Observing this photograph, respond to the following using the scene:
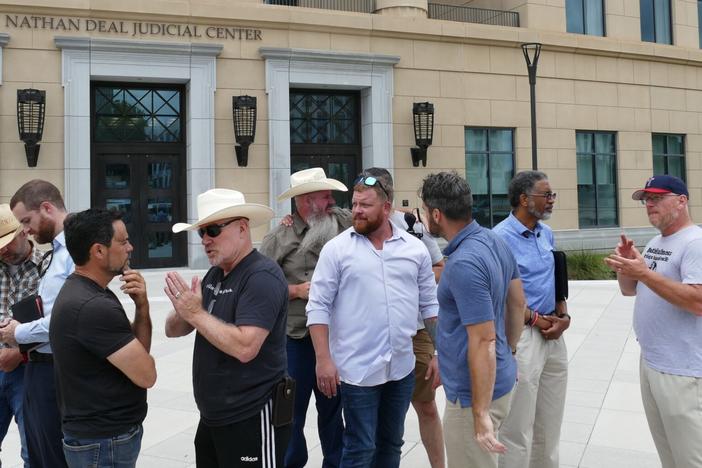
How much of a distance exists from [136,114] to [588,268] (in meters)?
12.3

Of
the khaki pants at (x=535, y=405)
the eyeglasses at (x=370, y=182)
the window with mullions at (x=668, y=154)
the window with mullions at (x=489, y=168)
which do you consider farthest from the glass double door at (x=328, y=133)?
the eyeglasses at (x=370, y=182)

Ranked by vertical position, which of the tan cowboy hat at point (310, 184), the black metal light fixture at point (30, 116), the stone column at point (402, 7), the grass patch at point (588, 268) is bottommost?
the grass patch at point (588, 268)

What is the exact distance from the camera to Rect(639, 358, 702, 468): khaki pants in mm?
3455

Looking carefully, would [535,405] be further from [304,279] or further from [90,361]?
[90,361]

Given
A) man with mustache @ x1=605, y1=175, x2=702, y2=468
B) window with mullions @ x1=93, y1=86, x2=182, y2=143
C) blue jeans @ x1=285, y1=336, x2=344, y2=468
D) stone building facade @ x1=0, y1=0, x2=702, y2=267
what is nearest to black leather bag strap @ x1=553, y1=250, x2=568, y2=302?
man with mustache @ x1=605, y1=175, x2=702, y2=468

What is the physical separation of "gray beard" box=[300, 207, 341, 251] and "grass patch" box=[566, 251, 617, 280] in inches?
519

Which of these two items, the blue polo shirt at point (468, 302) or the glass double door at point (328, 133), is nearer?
the blue polo shirt at point (468, 302)

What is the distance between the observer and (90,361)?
280 centimetres

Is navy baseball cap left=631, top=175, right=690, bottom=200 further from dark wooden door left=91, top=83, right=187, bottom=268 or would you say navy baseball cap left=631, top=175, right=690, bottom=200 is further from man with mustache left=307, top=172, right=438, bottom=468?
dark wooden door left=91, top=83, right=187, bottom=268

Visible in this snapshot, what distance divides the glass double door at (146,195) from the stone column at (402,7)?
22.6 ft

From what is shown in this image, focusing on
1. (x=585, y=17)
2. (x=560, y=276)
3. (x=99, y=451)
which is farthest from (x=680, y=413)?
(x=585, y=17)

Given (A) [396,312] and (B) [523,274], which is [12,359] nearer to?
(A) [396,312]

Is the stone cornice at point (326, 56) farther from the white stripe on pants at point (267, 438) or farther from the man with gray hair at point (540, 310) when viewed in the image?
the white stripe on pants at point (267, 438)

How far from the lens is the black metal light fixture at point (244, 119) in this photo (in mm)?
15609
